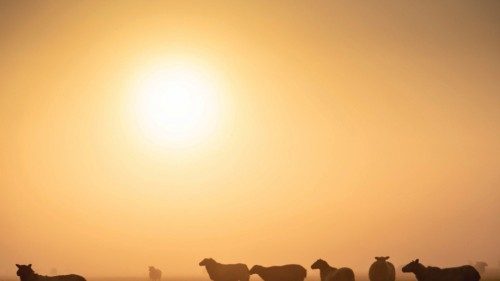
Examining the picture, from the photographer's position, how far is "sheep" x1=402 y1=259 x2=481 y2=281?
95.1ft

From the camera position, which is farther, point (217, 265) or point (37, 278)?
point (217, 265)

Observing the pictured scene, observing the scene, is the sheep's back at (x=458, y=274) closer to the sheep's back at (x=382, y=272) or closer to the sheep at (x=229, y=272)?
the sheep's back at (x=382, y=272)

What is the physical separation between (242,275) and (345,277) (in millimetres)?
8114

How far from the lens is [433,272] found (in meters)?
30.2

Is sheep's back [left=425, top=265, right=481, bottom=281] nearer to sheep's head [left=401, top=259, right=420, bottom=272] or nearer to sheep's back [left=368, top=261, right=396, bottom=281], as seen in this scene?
sheep's head [left=401, top=259, right=420, bottom=272]

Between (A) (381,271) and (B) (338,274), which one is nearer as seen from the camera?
(B) (338,274)

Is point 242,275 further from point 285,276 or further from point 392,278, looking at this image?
point 392,278

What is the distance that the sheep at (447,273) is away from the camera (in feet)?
95.1

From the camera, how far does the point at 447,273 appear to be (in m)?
29.5

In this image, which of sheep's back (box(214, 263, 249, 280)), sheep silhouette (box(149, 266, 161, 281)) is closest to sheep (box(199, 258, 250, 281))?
sheep's back (box(214, 263, 249, 280))

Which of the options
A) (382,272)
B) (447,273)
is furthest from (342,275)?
(382,272)

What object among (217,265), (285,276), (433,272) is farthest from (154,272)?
(433,272)

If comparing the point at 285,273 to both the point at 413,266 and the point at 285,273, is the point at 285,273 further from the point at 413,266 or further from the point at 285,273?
the point at 413,266

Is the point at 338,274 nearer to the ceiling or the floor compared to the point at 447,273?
nearer to the ceiling
